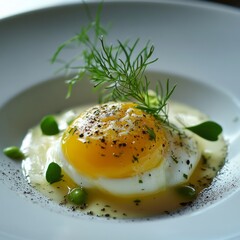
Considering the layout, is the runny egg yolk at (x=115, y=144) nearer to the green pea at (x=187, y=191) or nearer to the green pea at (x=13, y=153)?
the green pea at (x=187, y=191)

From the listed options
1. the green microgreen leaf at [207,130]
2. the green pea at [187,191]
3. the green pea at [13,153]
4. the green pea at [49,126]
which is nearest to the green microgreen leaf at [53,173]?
the green pea at [13,153]

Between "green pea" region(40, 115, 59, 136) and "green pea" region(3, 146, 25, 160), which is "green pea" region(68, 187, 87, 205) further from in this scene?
"green pea" region(40, 115, 59, 136)

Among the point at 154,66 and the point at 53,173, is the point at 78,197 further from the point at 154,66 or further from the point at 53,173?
the point at 154,66

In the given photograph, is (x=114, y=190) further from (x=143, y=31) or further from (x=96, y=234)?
(x=143, y=31)

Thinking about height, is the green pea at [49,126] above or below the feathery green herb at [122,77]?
below

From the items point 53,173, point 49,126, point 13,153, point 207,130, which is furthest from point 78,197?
point 207,130
